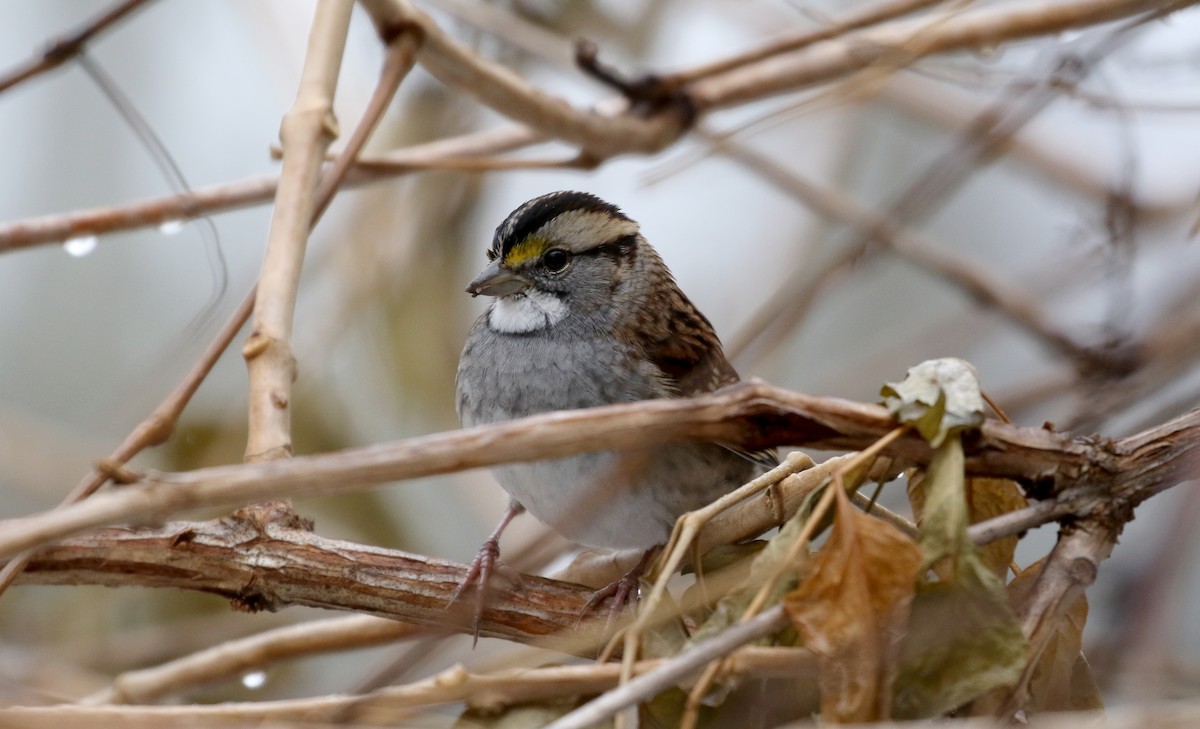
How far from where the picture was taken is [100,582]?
78.5 inches

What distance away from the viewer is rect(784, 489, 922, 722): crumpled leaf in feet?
4.78

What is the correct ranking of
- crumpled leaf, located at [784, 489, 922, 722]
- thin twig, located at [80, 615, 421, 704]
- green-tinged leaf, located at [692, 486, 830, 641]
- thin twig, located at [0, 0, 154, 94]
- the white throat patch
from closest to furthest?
crumpled leaf, located at [784, 489, 922, 722]
green-tinged leaf, located at [692, 486, 830, 641]
thin twig, located at [80, 615, 421, 704]
thin twig, located at [0, 0, 154, 94]
the white throat patch

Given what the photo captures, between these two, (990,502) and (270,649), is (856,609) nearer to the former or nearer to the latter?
(990,502)

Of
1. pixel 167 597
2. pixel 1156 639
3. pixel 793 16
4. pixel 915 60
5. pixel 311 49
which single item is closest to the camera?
pixel 1156 639

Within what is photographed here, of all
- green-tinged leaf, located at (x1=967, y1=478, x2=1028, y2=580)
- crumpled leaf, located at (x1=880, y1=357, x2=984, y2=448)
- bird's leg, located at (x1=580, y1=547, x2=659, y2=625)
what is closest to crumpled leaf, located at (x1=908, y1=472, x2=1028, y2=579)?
green-tinged leaf, located at (x1=967, y1=478, x2=1028, y2=580)


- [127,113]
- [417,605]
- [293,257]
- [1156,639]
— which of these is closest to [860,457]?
[1156,639]

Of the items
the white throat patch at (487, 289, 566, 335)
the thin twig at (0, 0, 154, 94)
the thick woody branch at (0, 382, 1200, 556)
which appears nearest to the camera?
the thick woody branch at (0, 382, 1200, 556)

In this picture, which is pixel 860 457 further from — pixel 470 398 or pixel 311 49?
pixel 470 398

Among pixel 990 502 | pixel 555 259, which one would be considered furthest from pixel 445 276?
pixel 990 502

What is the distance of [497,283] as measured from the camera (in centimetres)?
301

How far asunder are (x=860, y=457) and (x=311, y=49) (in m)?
1.28

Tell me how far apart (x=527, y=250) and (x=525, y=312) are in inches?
6.1

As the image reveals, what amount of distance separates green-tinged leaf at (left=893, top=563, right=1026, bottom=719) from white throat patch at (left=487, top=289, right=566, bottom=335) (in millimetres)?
1560

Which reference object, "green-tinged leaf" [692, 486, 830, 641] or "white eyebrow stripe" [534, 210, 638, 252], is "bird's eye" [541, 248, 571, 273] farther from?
"green-tinged leaf" [692, 486, 830, 641]
